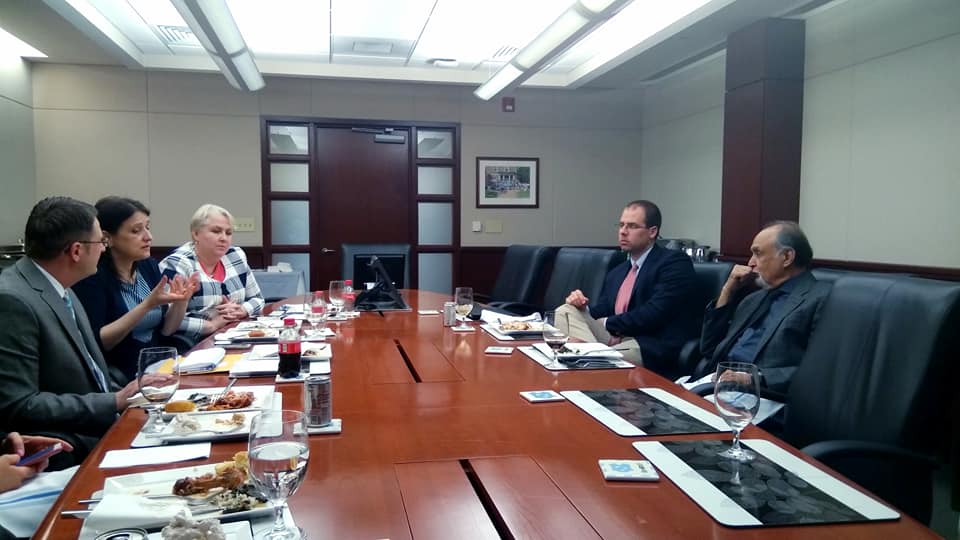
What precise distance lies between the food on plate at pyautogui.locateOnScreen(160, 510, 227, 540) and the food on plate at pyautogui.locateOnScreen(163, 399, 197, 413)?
62 cm

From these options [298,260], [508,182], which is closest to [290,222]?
[298,260]

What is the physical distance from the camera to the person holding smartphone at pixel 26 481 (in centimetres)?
123

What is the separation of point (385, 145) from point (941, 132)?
4542 millimetres

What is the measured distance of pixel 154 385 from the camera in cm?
130

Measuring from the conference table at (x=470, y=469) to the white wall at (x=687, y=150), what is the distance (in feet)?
13.2

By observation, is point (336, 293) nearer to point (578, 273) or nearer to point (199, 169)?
point (578, 273)

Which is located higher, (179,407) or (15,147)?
(15,147)

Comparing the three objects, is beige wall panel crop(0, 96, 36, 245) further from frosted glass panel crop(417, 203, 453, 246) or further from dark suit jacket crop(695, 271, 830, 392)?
dark suit jacket crop(695, 271, 830, 392)

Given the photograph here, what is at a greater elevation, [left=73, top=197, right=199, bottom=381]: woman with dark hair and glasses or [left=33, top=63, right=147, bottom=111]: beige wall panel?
[left=33, top=63, right=147, bottom=111]: beige wall panel

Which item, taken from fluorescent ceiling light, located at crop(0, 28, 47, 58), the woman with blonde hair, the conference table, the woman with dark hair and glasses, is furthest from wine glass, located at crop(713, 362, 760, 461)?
fluorescent ceiling light, located at crop(0, 28, 47, 58)

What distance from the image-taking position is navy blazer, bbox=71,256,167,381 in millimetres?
2305

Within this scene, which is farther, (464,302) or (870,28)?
(870,28)

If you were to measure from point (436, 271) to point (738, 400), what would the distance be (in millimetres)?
5433

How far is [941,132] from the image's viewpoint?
3365 mm
